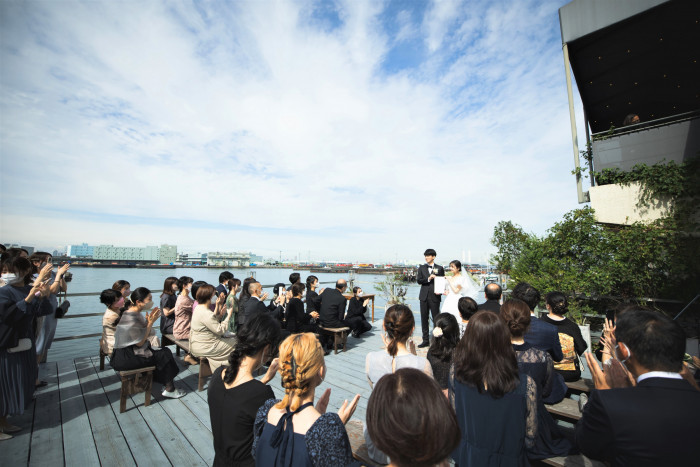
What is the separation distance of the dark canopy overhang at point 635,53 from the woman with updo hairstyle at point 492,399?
26.3 ft

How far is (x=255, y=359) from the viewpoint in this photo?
6.04ft

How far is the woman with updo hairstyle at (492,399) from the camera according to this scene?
1.56m

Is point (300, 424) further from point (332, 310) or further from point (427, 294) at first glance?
point (427, 294)

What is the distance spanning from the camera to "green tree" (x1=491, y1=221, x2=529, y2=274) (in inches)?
275

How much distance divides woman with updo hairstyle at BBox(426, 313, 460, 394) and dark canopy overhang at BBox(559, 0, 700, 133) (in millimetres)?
7650

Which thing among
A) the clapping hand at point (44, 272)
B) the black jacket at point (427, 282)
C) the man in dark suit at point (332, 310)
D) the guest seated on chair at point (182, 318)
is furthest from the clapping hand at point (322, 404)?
the black jacket at point (427, 282)

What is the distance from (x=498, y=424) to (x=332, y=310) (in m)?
3.89

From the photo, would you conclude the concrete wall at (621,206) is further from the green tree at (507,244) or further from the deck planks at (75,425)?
the deck planks at (75,425)

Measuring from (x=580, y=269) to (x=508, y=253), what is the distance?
183 centimetres

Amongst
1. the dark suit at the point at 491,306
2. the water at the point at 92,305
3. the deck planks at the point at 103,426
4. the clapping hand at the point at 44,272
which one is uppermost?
the clapping hand at the point at 44,272

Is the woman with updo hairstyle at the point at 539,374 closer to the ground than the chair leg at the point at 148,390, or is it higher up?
higher up

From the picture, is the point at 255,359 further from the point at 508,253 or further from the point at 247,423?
the point at 508,253

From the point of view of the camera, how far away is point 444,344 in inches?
103

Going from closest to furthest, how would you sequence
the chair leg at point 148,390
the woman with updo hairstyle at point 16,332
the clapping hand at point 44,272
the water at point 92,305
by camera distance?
1. the woman with updo hairstyle at point 16,332
2. the clapping hand at point 44,272
3. the chair leg at point 148,390
4. the water at point 92,305
